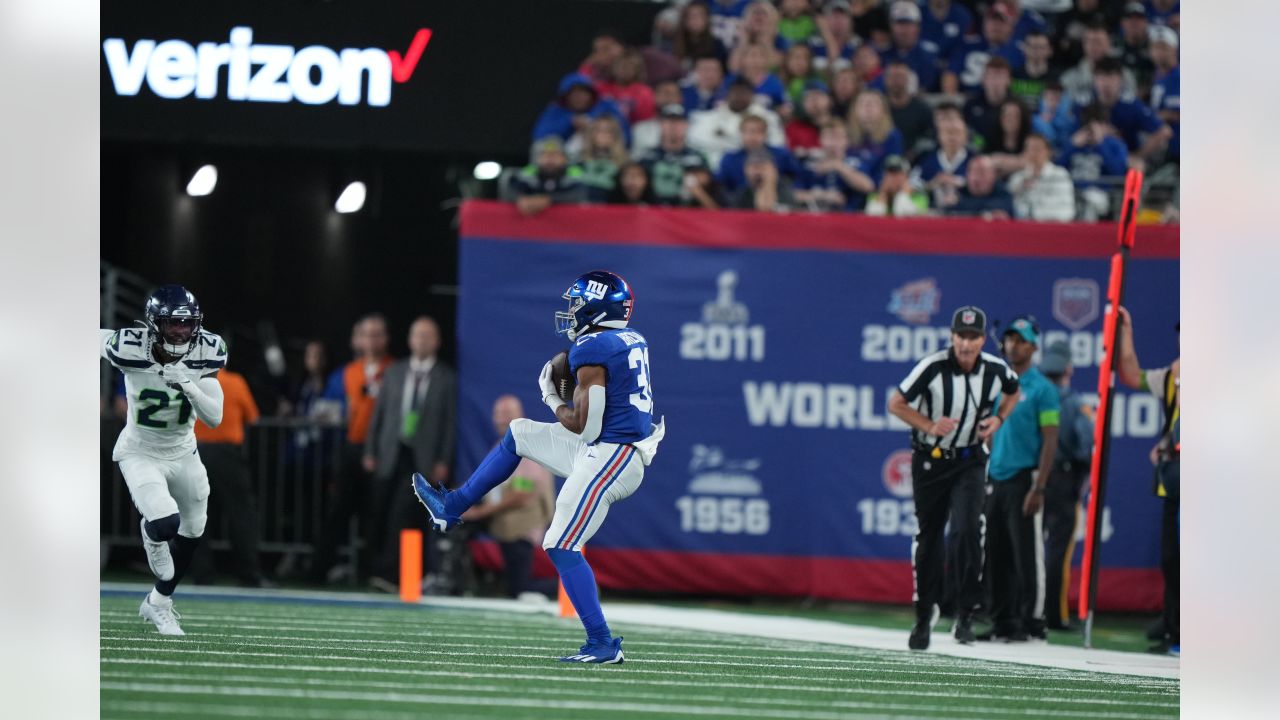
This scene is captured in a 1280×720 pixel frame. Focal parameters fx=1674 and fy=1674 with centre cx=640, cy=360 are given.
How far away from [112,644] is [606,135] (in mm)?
5734

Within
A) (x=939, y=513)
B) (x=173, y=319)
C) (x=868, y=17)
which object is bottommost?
(x=939, y=513)

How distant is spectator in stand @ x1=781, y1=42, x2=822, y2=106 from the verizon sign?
2712 mm

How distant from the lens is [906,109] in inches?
492

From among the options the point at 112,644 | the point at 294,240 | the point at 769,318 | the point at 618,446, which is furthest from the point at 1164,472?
the point at 294,240

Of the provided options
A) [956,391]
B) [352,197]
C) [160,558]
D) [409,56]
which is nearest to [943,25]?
[409,56]

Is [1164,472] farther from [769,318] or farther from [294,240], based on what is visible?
[294,240]

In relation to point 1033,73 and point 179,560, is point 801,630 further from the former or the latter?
point 1033,73

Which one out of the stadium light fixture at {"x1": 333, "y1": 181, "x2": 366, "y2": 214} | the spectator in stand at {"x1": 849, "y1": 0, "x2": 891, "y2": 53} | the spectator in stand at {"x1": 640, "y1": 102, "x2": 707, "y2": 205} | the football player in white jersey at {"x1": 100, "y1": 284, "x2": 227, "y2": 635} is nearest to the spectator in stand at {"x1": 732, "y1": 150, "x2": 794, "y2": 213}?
the spectator in stand at {"x1": 640, "y1": 102, "x2": 707, "y2": 205}

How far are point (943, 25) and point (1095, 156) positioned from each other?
2.01 m

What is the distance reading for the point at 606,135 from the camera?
11648 mm

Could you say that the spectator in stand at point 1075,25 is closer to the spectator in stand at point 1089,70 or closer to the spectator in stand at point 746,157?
the spectator in stand at point 1089,70

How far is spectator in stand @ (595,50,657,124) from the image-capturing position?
12.1 meters

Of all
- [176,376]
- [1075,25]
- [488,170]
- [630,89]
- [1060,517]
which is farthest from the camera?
[1075,25]

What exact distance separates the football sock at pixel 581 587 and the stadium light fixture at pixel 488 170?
6.24 metres
